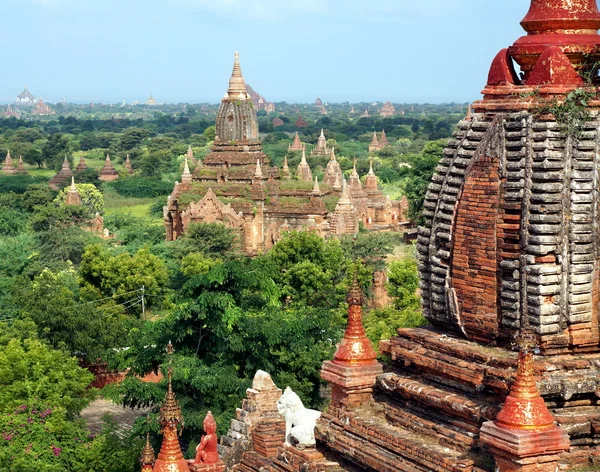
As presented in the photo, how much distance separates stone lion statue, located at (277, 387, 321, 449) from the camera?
13.2 metres

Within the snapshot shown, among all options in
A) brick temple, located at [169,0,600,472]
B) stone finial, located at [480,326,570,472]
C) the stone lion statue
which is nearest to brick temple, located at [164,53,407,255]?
the stone lion statue

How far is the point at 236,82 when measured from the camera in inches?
2457

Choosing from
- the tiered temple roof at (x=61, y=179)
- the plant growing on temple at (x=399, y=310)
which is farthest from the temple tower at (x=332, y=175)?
the plant growing on temple at (x=399, y=310)

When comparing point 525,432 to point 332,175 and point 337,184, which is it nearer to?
point 337,184

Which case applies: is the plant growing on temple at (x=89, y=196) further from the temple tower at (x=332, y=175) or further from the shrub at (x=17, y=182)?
the temple tower at (x=332, y=175)

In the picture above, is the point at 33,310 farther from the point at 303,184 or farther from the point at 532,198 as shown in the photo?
the point at 303,184

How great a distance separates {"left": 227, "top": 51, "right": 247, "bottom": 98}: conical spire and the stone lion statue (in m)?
48.2

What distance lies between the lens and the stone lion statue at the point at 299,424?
13250 mm

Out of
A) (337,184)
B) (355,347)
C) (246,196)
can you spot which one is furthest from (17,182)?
(355,347)

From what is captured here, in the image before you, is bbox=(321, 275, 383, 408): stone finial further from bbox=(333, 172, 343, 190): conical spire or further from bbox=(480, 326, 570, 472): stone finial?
bbox=(333, 172, 343, 190): conical spire

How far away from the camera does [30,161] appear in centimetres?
13600

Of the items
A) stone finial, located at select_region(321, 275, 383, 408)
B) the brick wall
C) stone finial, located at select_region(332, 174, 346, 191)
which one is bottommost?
stone finial, located at select_region(332, 174, 346, 191)

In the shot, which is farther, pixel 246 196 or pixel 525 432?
pixel 246 196

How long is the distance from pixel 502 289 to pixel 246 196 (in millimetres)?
45769
